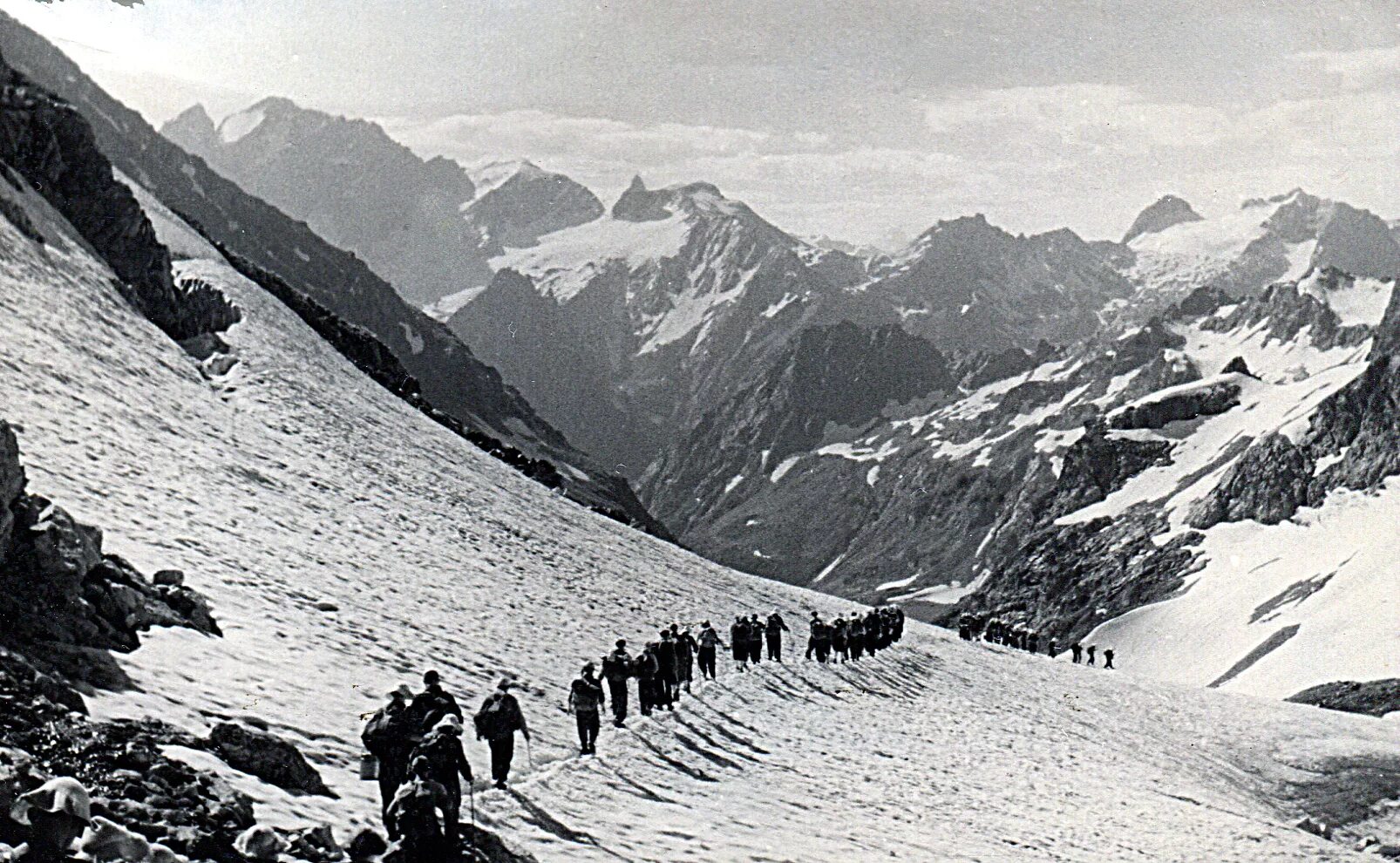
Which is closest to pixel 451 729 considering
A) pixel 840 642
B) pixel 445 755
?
pixel 445 755

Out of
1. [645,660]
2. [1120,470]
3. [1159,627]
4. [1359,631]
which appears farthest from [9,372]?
[1120,470]

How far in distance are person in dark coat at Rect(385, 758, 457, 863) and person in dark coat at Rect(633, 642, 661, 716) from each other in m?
11.9

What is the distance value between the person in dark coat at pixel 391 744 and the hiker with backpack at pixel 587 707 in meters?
6.02

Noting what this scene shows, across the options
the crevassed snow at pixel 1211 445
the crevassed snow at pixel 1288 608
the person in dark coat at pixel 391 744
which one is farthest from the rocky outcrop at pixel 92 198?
the crevassed snow at pixel 1211 445

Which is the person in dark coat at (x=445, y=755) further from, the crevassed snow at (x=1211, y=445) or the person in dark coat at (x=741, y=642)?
the crevassed snow at (x=1211, y=445)

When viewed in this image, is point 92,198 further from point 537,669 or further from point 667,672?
point 667,672

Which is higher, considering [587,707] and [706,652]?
[587,707]

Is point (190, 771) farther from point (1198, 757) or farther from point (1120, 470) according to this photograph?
point (1120, 470)

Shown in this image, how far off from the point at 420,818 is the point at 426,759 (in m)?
1.15

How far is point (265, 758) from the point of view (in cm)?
1412

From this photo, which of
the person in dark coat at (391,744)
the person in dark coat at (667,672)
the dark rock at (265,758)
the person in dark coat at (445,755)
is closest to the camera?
the person in dark coat at (445,755)

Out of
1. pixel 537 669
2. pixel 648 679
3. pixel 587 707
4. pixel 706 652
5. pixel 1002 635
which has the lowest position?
pixel 1002 635

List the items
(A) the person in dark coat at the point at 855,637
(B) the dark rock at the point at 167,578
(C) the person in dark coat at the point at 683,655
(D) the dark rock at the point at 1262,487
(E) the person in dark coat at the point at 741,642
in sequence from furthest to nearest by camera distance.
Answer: (D) the dark rock at the point at 1262,487 → (A) the person in dark coat at the point at 855,637 → (E) the person in dark coat at the point at 741,642 → (C) the person in dark coat at the point at 683,655 → (B) the dark rock at the point at 167,578

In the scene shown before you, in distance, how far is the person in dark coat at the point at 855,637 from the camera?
139 feet
